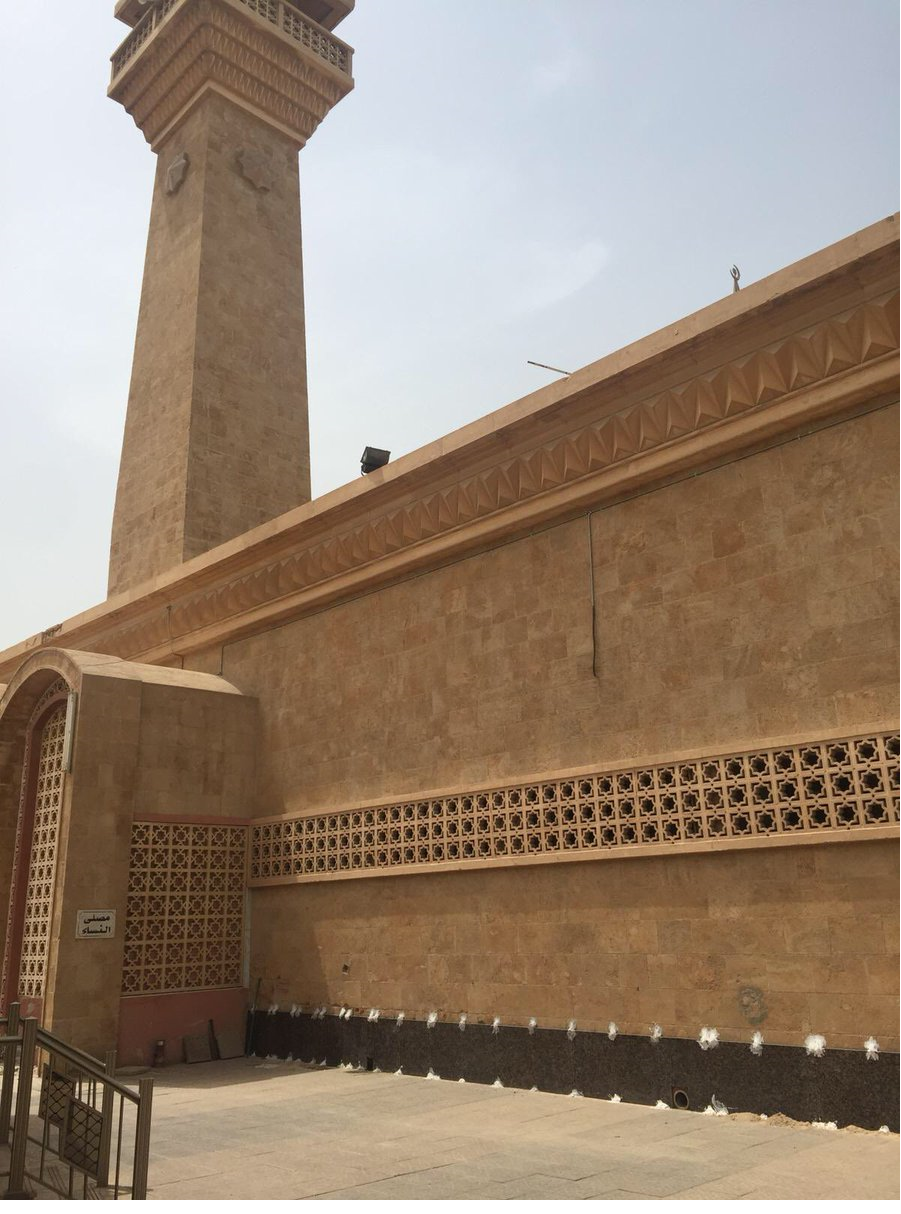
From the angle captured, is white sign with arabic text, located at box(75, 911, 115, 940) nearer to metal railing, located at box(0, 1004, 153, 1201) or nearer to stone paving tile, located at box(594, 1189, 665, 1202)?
metal railing, located at box(0, 1004, 153, 1201)

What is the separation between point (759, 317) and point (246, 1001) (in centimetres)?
764

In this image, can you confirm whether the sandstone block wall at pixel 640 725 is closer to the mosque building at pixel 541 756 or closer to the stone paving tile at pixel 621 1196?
the mosque building at pixel 541 756

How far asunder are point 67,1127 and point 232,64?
15.3 metres

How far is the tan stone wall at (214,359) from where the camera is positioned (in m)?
14.4

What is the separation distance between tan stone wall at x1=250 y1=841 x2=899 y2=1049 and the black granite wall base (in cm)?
11

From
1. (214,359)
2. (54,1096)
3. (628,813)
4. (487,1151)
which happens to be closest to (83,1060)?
(54,1096)

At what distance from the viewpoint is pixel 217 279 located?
49.6ft

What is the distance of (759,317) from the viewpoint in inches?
254

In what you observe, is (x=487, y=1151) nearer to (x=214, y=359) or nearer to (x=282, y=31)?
(x=214, y=359)

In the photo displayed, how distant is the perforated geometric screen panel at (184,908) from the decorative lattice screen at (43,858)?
0.73 metres

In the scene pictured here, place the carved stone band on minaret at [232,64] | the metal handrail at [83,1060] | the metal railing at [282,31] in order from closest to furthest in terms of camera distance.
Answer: the metal handrail at [83,1060] < the carved stone band on minaret at [232,64] < the metal railing at [282,31]

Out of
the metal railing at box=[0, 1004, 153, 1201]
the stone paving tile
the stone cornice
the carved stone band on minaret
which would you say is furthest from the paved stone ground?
the carved stone band on minaret

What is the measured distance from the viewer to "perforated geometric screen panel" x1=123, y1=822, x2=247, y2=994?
9391mm

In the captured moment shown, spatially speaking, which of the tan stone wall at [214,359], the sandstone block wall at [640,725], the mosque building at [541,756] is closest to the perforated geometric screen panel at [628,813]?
the mosque building at [541,756]
